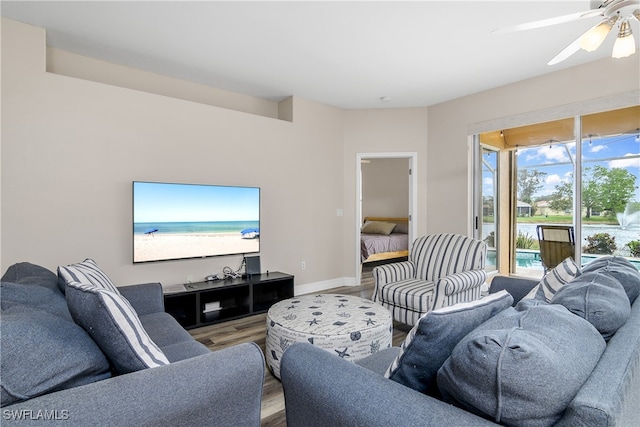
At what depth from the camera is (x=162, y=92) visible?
12.0 feet

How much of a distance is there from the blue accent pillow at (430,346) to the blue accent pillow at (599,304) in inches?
14.7

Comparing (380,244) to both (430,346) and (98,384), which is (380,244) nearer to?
(430,346)

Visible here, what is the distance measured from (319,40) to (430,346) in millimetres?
2772

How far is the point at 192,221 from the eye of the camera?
3445 mm

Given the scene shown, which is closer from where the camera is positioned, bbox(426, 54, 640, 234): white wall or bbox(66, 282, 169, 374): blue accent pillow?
bbox(66, 282, 169, 374): blue accent pillow

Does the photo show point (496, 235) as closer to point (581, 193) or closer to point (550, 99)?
point (581, 193)

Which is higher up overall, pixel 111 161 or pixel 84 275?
pixel 111 161

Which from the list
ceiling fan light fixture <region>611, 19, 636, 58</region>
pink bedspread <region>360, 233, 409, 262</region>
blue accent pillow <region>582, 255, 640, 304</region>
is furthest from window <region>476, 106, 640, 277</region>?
blue accent pillow <region>582, 255, 640, 304</region>

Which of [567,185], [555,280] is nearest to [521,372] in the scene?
[555,280]

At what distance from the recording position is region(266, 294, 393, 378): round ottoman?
2018mm

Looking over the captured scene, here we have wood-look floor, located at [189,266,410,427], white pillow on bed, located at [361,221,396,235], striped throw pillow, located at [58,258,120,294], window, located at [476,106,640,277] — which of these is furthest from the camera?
white pillow on bed, located at [361,221,396,235]

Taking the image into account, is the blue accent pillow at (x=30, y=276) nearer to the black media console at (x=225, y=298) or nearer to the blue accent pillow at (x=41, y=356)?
the blue accent pillow at (x=41, y=356)

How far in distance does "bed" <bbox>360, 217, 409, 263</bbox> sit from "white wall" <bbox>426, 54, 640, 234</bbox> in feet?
4.68

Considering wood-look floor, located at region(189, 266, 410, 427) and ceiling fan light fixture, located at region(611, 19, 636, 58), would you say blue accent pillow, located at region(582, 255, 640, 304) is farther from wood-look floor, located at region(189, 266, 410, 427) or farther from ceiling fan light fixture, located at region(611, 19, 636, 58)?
wood-look floor, located at region(189, 266, 410, 427)
